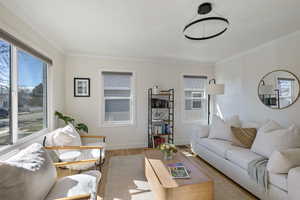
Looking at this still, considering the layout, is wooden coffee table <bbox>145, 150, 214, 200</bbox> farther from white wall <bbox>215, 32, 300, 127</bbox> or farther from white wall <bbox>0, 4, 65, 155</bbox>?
white wall <bbox>0, 4, 65, 155</bbox>

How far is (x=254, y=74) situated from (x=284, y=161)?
2185mm

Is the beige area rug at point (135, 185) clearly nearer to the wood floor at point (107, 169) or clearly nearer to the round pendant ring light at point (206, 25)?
the wood floor at point (107, 169)

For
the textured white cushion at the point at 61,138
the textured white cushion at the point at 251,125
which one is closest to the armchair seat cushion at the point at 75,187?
the textured white cushion at the point at 61,138

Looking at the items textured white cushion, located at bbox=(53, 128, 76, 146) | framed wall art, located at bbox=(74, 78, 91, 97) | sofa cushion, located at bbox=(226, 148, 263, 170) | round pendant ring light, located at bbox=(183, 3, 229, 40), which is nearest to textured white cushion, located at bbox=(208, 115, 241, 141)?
sofa cushion, located at bbox=(226, 148, 263, 170)

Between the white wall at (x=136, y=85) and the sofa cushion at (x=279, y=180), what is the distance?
8.43 feet

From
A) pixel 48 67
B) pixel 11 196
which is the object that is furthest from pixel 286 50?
pixel 48 67

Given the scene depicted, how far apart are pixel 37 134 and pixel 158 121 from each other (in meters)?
2.71

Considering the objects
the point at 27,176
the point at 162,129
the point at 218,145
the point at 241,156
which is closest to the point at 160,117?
the point at 162,129

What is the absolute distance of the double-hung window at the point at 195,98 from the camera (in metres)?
4.32

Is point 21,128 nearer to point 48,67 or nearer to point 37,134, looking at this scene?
point 37,134

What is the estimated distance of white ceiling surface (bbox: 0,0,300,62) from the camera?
5.69ft

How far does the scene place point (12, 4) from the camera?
1696 mm

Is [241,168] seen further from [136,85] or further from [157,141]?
[136,85]

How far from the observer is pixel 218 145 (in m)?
2.67
